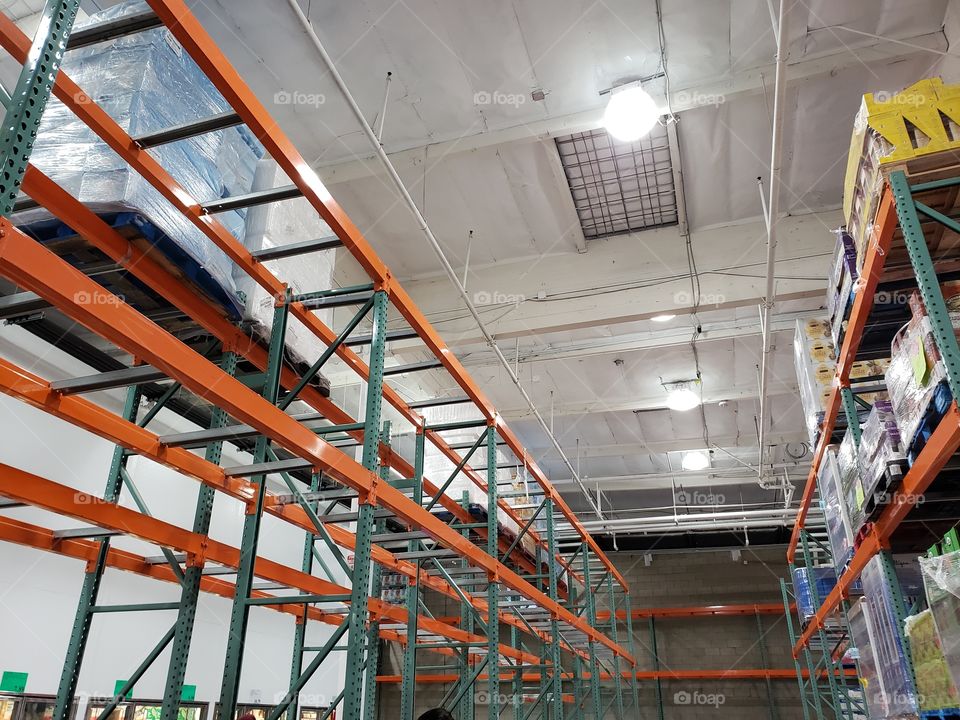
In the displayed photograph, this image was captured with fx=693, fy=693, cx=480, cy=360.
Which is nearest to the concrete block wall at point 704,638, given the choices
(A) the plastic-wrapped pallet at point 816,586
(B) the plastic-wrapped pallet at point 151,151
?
(A) the plastic-wrapped pallet at point 816,586

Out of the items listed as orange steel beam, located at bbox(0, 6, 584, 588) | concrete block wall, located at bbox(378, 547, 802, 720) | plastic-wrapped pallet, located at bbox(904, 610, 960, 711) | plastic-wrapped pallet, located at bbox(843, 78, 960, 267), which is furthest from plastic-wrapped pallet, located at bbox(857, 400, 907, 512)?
concrete block wall, located at bbox(378, 547, 802, 720)

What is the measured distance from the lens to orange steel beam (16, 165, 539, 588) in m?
3.86

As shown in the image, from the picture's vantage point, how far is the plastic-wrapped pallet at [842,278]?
4906 mm

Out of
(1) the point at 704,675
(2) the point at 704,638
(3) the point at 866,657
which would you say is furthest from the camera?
(2) the point at 704,638

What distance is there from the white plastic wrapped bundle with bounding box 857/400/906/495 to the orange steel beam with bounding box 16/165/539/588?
4.17 meters

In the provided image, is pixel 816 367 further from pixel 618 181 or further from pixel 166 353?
pixel 166 353

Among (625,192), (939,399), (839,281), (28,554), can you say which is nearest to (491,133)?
(625,192)

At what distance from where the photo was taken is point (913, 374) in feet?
12.8

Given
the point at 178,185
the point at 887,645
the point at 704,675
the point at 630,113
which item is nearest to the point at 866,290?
the point at 887,645

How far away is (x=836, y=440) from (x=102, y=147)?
7.04 metres

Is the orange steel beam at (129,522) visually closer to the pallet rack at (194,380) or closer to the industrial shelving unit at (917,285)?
the pallet rack at (194,380)

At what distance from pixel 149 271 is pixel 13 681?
19.2ft

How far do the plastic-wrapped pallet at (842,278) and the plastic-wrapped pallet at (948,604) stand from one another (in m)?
1.92

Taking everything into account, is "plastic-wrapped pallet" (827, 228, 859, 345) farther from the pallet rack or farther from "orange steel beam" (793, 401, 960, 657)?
the pallet rack
